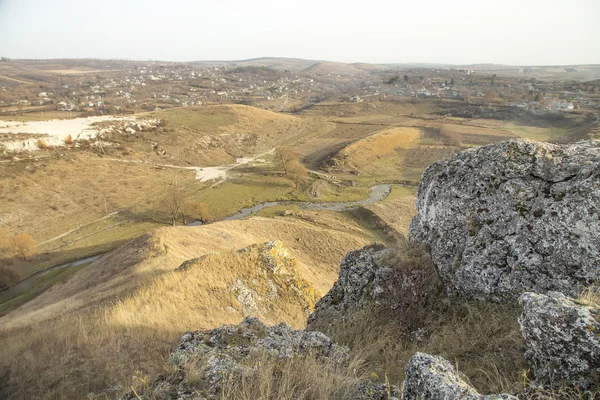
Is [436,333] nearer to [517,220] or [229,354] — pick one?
[517,220]

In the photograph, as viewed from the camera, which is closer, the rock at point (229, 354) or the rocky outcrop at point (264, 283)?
the rock at point (229, 354)

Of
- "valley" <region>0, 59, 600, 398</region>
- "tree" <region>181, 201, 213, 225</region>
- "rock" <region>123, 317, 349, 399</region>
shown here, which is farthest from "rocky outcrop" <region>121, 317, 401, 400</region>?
"tree" <region>181, 201, 213, 225</region>

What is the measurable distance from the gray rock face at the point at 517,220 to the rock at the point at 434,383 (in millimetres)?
4269

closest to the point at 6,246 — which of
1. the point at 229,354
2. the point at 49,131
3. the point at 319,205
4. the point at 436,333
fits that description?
the point at 319,205

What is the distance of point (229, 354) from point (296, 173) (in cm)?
6637

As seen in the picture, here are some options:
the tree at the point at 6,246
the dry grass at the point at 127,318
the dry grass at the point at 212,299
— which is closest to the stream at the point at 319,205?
the dry grass at the point at 127,318

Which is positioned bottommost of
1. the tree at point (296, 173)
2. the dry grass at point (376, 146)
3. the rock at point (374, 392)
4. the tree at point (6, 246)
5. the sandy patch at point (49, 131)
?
the tree at point (6, 246)

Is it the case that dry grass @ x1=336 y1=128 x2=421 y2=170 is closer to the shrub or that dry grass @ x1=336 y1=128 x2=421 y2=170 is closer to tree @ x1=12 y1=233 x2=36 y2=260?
tree @ x1=12 y1=233 x2=36 y2=260

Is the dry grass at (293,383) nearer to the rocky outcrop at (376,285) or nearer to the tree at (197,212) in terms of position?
the rocky outcrop at (376,285)

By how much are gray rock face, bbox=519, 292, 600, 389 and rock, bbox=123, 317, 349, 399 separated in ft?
10.8

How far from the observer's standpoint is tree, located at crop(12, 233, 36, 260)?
41.2 m

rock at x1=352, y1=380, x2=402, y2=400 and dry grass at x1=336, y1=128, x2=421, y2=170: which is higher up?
rock at x1=352, y1=380, x2=402, y2=400

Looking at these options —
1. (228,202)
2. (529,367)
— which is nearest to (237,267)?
(529,367)

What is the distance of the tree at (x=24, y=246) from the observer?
41219mm
